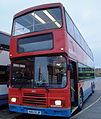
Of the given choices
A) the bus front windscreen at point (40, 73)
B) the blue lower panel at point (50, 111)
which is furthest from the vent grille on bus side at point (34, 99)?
the bus front windscreen at point (40, 73)

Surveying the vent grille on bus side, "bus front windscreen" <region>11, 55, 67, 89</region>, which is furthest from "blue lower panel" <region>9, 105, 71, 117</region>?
"bus front windscreen" <region>11, 55, 67, 89</region>

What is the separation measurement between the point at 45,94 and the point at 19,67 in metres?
1.61

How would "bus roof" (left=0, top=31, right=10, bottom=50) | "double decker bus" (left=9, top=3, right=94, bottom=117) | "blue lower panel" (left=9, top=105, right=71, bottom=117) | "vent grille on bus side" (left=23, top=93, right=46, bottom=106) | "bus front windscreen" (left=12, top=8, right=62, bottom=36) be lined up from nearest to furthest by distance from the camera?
"blue lower panel" (left=9, top=105, right=71, bottom=117) < "double decker bus" (left=9, top=3, right=94, bottom=117) < "vent grille on bus side" (left=23, top=93, right=46, bottom=106) < "bus front windscreen" (left=12, top=8, right=62, bottom=36) < "bus roof" (left=0, top=31, right=10, bottom=50)

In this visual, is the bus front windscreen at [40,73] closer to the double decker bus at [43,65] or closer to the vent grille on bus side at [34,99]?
the double decker bus at [43,65]

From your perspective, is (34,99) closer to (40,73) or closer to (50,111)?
(50,111)

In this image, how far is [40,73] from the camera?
6492 mm

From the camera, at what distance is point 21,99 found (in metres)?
6.70

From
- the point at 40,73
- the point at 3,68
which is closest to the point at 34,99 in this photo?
the point at 40,73

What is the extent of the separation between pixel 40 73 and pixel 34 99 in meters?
0.98

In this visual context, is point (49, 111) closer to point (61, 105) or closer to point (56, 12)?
point (61, 105)

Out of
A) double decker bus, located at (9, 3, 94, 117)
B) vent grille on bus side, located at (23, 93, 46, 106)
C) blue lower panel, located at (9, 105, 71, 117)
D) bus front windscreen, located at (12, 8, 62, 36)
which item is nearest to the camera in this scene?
blue lower panel, located at (9, 105, 71, 117)

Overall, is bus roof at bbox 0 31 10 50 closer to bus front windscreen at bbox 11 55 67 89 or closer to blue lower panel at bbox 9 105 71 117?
bus front windscreen at bbox 11 55 67 89

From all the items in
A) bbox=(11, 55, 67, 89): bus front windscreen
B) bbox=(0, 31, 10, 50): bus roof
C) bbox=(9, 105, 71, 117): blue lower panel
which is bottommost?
bbox=(9, 105, 71, 117): blue lower panel

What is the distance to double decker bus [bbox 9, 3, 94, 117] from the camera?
6.18 meters
